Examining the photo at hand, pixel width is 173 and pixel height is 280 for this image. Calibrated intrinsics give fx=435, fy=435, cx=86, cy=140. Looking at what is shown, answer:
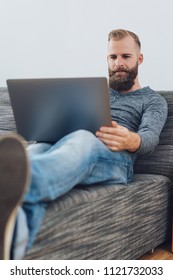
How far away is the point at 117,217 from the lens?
4.26ft

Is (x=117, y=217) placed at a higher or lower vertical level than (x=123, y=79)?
lower

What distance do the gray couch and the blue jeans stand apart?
0.11 feet

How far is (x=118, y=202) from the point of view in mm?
1302

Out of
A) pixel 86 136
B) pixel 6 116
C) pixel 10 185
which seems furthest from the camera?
pixel 6 116

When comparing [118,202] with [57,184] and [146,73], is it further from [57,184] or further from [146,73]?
[146,73]

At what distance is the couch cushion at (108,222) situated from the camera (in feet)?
3.51

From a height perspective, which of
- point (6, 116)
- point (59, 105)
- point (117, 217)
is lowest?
point (117, 217)

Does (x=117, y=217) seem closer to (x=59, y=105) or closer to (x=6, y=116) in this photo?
(x=59, y=105)

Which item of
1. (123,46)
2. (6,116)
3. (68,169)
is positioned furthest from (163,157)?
(6,116)

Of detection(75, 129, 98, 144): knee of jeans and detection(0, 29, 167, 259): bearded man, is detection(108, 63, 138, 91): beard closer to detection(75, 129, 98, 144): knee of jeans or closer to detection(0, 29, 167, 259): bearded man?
detection(0, 29, 167, 259): bearded man

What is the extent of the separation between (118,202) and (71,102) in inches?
13.0

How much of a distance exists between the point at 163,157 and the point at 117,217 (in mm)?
435

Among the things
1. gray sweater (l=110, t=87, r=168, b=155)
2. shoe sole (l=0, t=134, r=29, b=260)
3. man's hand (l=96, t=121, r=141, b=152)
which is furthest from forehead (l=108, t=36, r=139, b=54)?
shoe sole (l=0, t=134, r=29, b=260)

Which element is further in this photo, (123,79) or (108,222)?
(123,79)
